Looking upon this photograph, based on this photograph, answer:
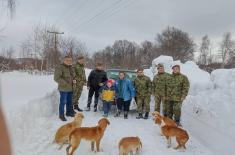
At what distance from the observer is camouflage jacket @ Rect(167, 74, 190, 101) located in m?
11.1

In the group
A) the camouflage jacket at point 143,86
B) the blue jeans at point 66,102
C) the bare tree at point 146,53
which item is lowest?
the blue jeans at point 66,102

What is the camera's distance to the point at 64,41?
5175cm

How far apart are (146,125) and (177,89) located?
1409 mm

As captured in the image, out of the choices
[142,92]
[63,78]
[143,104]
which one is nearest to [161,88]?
[142,92]

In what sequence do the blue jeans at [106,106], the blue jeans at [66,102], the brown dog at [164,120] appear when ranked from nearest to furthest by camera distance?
the brown dog at [164,120] → the blue jeans at [66,102] → the blue jeans at [106,106]

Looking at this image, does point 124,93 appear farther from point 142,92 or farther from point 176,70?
point 176,70

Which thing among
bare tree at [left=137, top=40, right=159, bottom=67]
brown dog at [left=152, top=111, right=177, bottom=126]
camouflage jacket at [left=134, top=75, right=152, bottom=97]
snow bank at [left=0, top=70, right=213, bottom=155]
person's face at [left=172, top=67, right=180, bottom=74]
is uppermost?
bare tree at [left=137, top=40, right=159, bottom=67]

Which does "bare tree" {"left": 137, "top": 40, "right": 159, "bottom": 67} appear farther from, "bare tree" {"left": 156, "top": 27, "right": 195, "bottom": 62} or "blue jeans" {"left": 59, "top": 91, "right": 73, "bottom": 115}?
"blue jeans" {"left": 59, "top": 91, "right": 73, "bottom": 115}

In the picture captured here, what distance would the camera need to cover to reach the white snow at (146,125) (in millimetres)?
8320

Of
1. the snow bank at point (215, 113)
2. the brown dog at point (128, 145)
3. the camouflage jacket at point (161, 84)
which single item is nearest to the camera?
the brown dog at point (128, 145)

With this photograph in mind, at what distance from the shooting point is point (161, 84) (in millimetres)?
11797

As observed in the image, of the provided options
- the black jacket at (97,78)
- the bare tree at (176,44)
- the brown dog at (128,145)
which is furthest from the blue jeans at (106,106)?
the bare tree at (176,44)

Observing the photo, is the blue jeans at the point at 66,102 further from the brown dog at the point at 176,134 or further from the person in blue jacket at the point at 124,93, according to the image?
the brown dog at the point at 176,134

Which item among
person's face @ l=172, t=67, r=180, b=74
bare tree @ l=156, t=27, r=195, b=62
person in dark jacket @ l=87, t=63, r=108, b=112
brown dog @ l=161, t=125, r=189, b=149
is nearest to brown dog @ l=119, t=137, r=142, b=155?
brown dog @ l=161, t=125, r=189, b=149
